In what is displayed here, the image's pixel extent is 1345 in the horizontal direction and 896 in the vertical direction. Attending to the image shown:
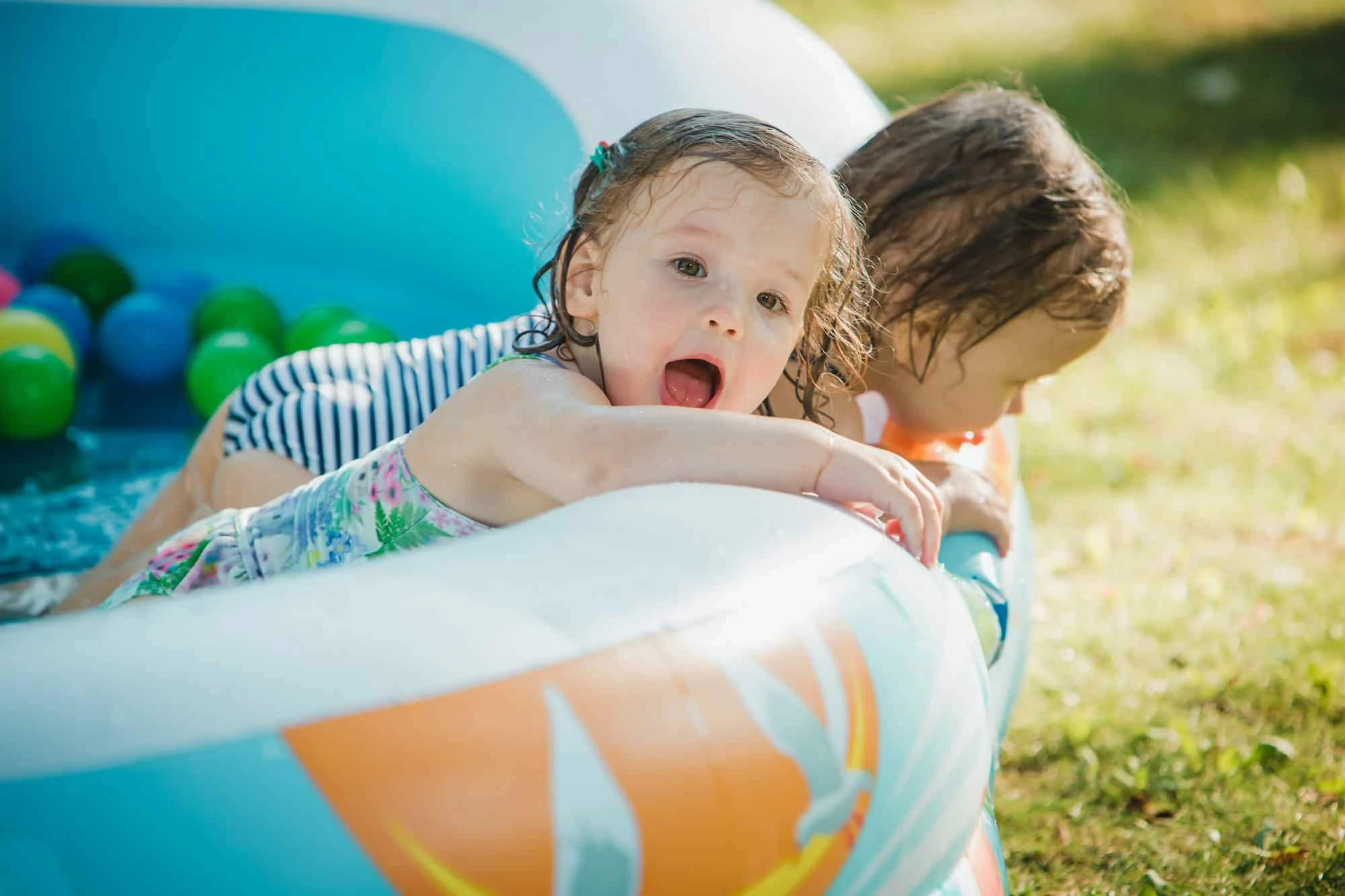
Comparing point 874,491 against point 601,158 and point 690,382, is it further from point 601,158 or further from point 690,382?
point 601,158

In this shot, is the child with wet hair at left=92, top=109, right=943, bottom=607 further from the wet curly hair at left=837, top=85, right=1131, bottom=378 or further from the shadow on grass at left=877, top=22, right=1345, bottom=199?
the shadow on grass at left=877, top=22, right=1345, bottom=199

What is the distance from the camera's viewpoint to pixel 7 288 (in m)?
3.19

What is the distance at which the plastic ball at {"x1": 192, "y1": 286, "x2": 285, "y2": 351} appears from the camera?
3.16 meters

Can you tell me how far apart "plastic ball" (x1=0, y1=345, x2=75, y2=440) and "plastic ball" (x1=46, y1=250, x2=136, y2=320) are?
0.49m

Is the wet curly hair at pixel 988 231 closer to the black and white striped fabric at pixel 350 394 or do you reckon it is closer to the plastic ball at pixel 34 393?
the black and white striped fabric at pixel 350 394

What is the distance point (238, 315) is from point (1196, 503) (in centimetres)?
217

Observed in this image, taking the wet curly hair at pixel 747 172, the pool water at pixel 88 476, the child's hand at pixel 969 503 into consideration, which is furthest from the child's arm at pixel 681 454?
the pool water at pixel 88 476

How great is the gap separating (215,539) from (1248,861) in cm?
145

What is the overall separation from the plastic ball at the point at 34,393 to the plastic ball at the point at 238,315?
387mm

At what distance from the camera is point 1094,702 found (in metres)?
2.36

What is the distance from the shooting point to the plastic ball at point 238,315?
3160mm

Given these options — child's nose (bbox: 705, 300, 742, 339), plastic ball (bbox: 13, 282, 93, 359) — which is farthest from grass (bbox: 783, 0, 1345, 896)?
plastic ball (bbox: 13, 282, 93, 359)

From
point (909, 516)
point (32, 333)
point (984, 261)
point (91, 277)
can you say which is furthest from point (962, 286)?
point (91, 277)

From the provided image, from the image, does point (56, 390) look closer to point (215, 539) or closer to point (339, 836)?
point (215, 539)
